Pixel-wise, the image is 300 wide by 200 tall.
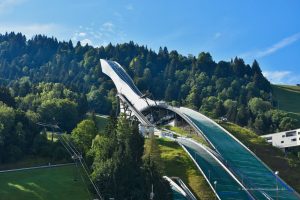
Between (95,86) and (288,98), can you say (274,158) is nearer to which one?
(95,86)

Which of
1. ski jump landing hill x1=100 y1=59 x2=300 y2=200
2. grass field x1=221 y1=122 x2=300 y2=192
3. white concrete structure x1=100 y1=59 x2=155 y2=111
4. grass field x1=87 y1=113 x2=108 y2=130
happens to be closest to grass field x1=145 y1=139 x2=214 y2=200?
ski jump landing hill x1=100 y1=59 x2=300 y2=200

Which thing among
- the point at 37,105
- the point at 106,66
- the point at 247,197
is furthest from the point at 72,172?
the point at 106,66

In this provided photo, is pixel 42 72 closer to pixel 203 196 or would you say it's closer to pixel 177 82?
pixel 177 82

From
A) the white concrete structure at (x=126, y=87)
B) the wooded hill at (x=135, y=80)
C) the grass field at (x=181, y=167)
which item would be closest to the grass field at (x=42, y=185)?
the grass field at (x=181, y=167)

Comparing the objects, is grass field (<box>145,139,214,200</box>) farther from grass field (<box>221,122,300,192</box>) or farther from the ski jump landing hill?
grass field (<box>221,122,300,192</box>)

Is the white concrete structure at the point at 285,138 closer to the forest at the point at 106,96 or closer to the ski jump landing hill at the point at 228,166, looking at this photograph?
the forest at the point at 106,96

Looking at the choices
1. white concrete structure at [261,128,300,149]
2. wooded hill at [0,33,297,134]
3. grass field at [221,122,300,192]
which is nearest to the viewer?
grass field at [221,122,300,192]
